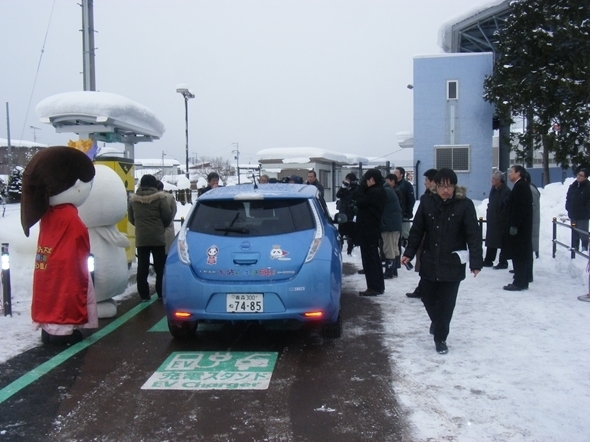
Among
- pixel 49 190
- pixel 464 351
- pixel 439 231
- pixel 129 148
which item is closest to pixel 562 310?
pixel 464 351

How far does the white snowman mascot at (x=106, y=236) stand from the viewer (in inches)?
274

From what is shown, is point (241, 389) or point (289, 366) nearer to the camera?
point (241, 389)

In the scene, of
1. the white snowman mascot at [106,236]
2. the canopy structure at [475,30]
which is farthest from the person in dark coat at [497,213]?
the canopy structure at [475,30]

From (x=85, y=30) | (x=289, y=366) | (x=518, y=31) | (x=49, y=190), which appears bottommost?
(x=289, y=366)

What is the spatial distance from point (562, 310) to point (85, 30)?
10653 millimetres

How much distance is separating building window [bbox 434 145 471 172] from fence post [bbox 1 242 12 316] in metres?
21.5

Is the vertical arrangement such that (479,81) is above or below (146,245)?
above

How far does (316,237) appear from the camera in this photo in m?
5.75

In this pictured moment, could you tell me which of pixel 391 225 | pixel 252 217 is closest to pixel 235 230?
pixel 252 217

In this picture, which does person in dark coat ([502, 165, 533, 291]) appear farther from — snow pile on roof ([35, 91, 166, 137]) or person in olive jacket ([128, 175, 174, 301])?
snow pile on roof ([35, 91, 166, 137])

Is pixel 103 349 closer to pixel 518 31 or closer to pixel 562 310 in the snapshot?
pixel 562 310

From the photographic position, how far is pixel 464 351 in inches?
222

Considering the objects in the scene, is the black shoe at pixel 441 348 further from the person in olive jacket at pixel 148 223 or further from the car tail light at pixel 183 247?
the person in olive jacket at pixel 148 223

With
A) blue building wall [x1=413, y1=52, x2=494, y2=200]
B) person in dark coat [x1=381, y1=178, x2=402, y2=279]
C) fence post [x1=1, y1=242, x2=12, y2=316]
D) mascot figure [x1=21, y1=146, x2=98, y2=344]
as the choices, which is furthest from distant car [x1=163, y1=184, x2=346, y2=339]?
blue building wall [x1=413, y1=52, x2=494, y2=200]
